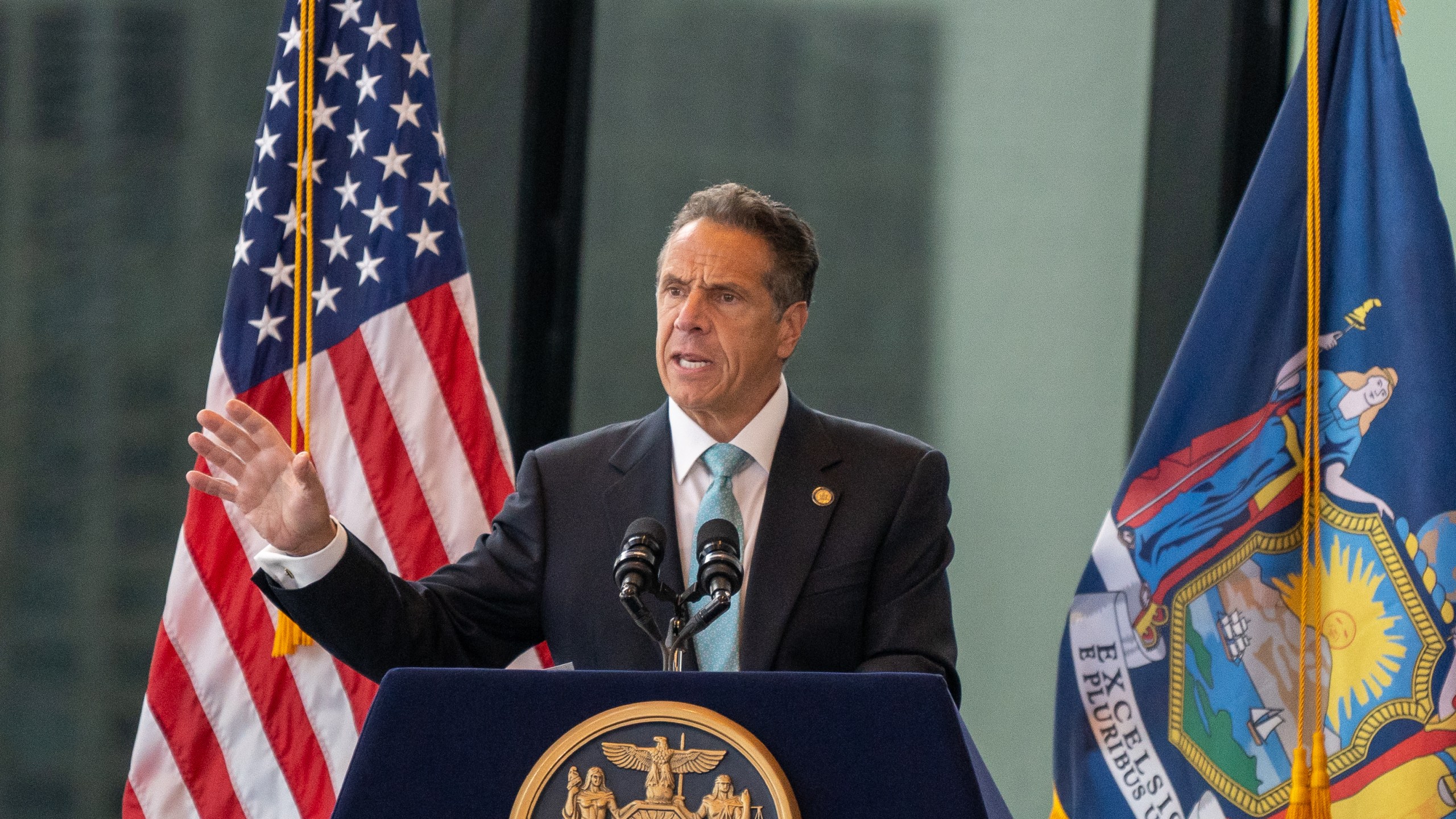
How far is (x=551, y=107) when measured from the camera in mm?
3660

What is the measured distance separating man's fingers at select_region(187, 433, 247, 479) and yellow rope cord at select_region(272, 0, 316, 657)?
2.10ft

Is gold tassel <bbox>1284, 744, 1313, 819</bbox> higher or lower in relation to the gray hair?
lower

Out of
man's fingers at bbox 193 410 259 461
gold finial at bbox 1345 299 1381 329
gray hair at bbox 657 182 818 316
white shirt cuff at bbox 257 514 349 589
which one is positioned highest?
gray hair at bbox 657 182 818 316

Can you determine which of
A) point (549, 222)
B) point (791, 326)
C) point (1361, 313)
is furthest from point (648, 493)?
point (549, 222)

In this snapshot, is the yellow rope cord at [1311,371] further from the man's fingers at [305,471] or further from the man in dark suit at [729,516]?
the man's fingers at [305,471]

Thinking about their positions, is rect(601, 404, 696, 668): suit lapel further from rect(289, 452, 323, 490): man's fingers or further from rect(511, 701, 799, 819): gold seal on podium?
rect(511, 701, 799, 819): gold seal on podium

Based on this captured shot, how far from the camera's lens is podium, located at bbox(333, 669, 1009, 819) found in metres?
1.43

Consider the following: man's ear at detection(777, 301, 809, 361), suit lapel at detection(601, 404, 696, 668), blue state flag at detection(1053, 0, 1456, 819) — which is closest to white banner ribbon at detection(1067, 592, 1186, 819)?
blue state flag at detection(1053, 0, 1456, 819)

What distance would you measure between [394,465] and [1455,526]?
1928 mm

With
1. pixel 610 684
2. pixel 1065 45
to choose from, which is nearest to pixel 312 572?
pixel 610 684

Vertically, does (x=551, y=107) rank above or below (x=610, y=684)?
above

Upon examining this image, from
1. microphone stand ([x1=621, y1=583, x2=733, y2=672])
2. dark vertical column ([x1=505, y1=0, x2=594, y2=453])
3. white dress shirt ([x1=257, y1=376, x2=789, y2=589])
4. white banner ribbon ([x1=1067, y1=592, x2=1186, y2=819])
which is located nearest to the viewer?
microphone stand ([x1=621, y1=583, x2=733, y2=672])

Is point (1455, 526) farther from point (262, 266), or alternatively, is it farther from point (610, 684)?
point (262, 266)

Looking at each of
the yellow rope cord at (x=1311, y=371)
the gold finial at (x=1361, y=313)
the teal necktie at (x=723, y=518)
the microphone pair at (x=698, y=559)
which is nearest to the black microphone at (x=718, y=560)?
the microphone pair at (x=698, y=559)
